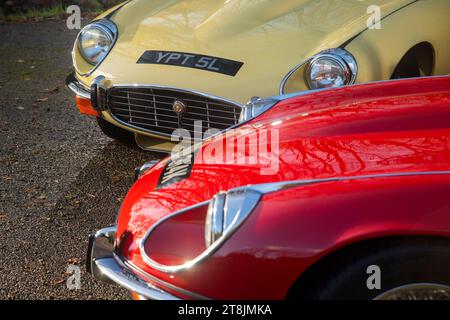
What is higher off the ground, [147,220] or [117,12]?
[117,12]

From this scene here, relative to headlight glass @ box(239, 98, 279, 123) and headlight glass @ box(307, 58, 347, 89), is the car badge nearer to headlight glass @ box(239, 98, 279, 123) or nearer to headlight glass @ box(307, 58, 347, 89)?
headlight glass @ box(307, 58, 347, 89)

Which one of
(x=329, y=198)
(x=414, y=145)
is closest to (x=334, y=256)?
(x=329, y=198)

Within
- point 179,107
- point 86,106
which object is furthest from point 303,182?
point 86,106

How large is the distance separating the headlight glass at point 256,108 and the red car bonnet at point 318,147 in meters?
0.05

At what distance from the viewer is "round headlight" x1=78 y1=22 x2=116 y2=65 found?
4195 mm

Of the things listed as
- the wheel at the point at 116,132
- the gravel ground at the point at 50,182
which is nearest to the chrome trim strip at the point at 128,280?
the gravel ground at the point at 50,182

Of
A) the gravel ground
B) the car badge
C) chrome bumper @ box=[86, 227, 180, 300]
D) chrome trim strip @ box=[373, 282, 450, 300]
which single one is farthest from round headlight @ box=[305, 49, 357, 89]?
chrome trim strip @ box=[373, 282, 450, 300]

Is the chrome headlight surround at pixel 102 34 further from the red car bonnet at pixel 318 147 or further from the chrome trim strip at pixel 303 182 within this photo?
the chrome trim strip at pixel 303 182

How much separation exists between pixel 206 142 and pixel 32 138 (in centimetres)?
231

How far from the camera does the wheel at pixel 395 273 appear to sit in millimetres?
1970

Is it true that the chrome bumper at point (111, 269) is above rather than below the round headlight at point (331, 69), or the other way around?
below

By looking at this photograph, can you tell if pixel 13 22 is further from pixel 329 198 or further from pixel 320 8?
pixel 329 198

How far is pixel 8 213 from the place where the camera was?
3725mm

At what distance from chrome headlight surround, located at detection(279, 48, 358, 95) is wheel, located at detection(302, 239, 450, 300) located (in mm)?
1760
